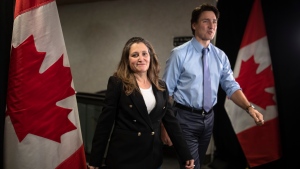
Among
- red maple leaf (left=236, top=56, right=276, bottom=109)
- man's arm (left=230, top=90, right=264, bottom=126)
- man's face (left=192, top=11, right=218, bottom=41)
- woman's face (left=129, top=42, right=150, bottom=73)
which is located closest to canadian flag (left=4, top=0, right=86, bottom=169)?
woman's face (left=129, top=42, right=150, bottom=73)

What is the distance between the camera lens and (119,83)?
1551 millimetres

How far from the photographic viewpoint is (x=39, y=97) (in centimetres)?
168

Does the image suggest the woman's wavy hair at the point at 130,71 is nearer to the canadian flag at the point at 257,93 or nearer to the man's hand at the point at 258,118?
the man's hand at the point at 258,118

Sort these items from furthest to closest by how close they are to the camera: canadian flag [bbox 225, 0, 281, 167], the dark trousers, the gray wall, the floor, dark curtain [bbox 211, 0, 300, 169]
Answer: the gray wall
the floor
canadian flag [bbox 225, 0, 281, 167]
dark curtain [bbox 211, 0, 300, 169]
the dark trousers

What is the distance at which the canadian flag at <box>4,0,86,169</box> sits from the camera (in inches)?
63.8

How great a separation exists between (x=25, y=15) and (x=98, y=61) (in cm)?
401

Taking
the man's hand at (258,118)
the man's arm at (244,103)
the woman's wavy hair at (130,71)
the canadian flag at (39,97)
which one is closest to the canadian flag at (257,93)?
the man's arm at (244,103)

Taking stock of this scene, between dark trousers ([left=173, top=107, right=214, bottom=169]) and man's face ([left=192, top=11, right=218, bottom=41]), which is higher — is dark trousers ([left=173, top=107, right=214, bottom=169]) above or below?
below

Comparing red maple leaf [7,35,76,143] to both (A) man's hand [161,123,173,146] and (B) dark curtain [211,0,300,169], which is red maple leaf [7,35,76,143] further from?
(B) dark curtain [211,0,300,169]

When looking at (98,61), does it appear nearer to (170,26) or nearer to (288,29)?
(170,26)

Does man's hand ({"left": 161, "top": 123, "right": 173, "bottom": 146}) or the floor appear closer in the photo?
man's hand ({"left": 161, "top": 123, "right": 173, "bottom": 146})

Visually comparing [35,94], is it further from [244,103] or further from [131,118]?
[244,103]

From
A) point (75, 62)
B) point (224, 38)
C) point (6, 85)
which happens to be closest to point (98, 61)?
point (75, 62)

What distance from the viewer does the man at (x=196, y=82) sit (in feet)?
6.28
